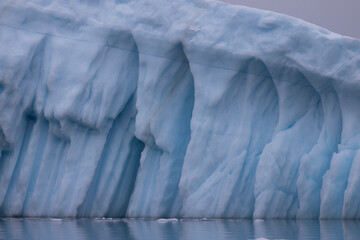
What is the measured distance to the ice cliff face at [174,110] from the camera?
1092 cm

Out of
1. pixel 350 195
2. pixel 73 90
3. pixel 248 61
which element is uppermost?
pixel 248 61

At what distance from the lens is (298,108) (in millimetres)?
11320

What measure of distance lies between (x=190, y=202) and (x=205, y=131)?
110 centimetres

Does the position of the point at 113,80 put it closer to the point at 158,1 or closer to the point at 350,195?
the point at 158,1

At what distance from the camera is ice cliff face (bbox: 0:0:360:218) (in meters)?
10.9

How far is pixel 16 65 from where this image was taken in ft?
36.0

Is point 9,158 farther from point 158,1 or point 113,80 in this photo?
point 158,1

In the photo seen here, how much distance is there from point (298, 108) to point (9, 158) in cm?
459

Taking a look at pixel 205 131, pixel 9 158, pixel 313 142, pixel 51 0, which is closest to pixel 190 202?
pixel 205 131

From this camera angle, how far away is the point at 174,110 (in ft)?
37.1

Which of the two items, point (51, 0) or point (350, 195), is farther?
point (51, 0)

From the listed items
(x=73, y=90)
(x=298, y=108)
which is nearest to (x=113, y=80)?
(x=73, y=90)

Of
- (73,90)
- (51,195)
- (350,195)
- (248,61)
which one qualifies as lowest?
(51,195)

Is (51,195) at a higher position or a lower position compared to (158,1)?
lower
